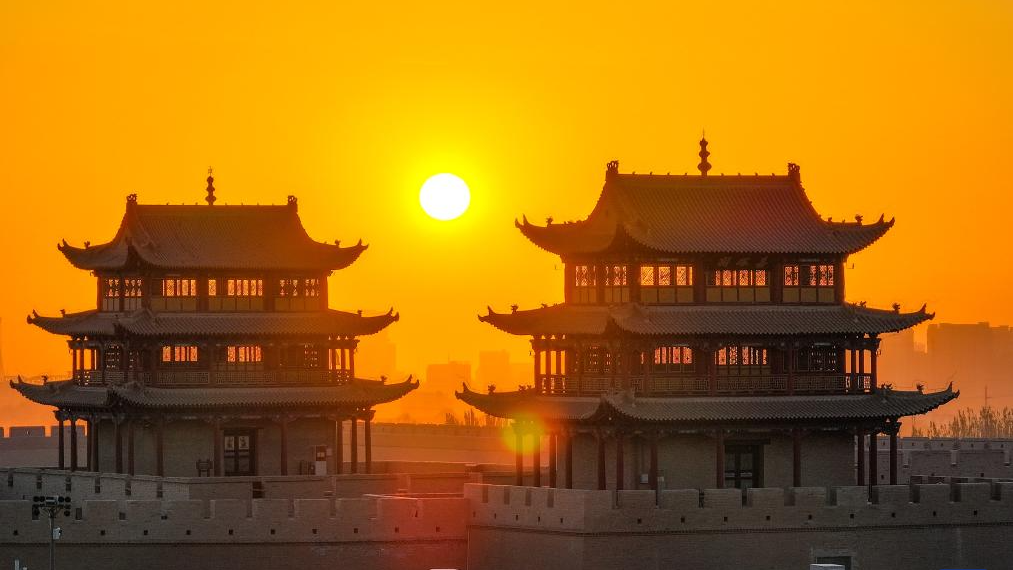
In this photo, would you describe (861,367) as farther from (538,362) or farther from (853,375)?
(538,362)

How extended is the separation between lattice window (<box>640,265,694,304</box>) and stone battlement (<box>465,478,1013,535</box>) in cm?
867

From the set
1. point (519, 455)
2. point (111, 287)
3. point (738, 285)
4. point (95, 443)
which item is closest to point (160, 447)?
point (95, 443)

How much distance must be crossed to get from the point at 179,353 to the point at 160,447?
169 inches

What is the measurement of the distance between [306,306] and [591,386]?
17.6m

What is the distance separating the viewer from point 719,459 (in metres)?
91.5

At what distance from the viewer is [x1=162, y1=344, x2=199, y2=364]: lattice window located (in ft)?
339

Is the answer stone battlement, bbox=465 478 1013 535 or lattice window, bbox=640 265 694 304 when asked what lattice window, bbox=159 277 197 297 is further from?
lattice window, bbox=640 265 694 304

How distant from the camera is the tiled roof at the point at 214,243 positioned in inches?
4097

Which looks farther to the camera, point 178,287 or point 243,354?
point 178,287

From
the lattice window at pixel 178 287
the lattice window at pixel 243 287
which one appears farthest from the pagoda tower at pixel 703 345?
the lattice window at pixel 178 287

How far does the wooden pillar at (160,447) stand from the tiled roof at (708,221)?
17.4 m

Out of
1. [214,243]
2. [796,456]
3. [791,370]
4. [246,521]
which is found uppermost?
[214,243]

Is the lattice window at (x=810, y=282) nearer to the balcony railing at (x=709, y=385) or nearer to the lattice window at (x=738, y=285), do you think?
the lattice window at (x=738, y=285)

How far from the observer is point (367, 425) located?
107 m
